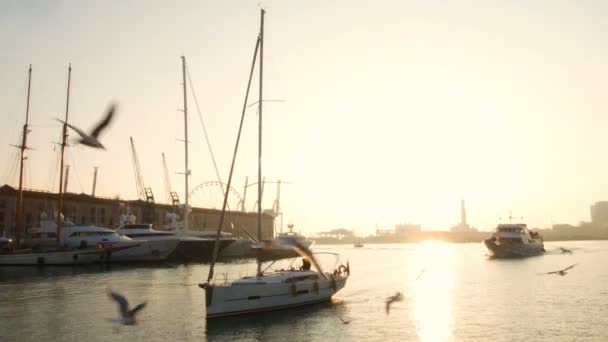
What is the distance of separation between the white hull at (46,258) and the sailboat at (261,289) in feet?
175

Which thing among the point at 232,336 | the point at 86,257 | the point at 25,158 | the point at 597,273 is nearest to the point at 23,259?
the point at 86,257

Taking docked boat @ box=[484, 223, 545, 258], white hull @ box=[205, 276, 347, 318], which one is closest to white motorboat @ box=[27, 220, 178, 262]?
white hull @ box=[205, 276, 347, 318]

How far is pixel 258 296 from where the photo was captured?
3741cm

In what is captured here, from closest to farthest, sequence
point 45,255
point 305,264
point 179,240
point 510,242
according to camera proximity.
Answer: point 305,264 → point 45,255 → point 179,240 → point 510,242

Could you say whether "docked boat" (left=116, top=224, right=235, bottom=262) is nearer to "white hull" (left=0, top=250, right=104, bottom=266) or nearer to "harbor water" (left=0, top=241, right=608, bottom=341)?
"white hull" (left=0, top=250, right=104, bottom=266)

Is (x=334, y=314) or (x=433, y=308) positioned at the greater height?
(x=334, y=314)

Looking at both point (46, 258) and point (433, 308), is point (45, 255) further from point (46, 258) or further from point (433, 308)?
point (433, 308)

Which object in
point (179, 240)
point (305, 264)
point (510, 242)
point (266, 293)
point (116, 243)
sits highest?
point (179, 240)

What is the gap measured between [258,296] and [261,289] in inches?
19.8

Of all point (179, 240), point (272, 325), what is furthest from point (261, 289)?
point (179, 240)

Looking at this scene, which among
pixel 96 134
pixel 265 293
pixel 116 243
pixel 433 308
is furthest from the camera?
pixel 116 243

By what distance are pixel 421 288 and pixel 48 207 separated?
92.1 m

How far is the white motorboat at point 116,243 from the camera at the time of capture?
9094 cm

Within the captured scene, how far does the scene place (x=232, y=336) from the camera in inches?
1244
